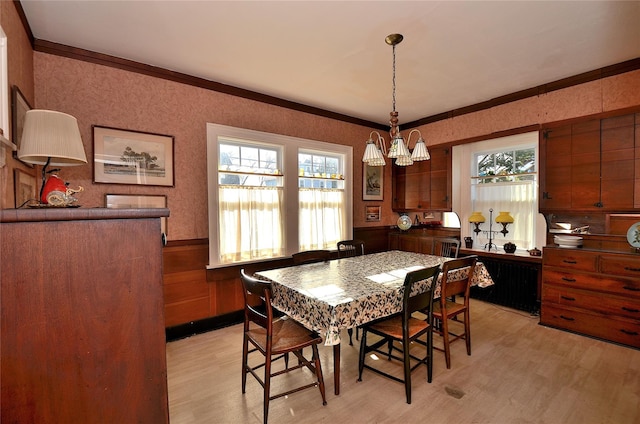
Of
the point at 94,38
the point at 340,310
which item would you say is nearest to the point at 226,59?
the point at 94,38

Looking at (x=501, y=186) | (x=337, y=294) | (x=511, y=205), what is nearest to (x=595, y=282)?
(x=511, y=205)

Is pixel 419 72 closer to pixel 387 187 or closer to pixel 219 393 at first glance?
pixel 387 187

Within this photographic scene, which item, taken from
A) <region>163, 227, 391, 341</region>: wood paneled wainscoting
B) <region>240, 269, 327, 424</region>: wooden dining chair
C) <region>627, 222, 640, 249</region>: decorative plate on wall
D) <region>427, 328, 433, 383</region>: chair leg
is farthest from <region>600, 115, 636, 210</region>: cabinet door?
<region>163, 227, 391, 341</region>: wood paneled wainscoting

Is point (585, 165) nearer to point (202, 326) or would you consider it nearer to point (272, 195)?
point (272, 195)

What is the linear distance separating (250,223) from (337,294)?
191 cm

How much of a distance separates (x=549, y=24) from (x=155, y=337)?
10.6 feet

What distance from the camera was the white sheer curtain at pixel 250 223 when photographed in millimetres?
3469

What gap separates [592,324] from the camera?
3.04 m

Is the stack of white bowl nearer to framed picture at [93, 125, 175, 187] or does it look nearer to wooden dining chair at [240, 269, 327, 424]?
wooden dining chair at [240, 269, 327, 424]

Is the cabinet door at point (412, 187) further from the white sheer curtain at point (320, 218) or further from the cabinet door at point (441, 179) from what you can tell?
the white sheer curtain at point (320, 218)

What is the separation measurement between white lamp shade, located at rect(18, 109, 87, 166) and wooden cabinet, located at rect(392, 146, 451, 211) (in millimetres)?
4425

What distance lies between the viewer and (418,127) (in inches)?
195

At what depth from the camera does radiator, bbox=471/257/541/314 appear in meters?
3.72

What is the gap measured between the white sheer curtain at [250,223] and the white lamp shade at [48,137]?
188cm
